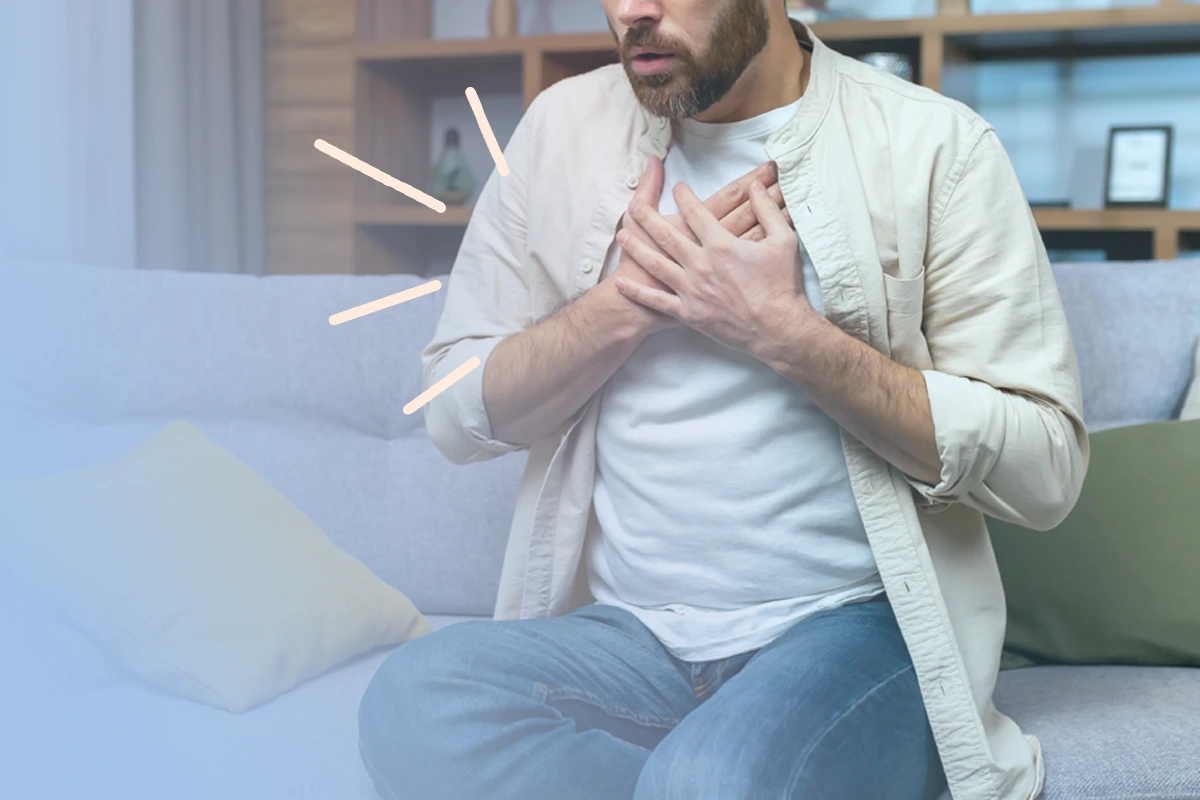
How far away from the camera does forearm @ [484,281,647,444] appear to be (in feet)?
3.52

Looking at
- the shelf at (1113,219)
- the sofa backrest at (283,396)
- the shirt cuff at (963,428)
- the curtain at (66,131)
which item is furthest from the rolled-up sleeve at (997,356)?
the curtain at (66,131)

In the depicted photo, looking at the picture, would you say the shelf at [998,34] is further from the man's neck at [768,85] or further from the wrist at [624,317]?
the wrist at [624,317]

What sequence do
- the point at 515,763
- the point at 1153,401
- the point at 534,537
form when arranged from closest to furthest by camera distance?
the point at 515,763 → the point at 534,537 → the point at 1153,401

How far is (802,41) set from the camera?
47.8 inches

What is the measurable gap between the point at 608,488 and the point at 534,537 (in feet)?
0.31

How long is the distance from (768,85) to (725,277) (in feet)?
0.77

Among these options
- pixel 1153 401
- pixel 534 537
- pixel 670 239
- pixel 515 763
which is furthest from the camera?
pixel 1153 401

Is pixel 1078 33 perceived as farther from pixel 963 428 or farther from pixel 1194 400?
pixel 963 428

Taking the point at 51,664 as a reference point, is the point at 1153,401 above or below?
above

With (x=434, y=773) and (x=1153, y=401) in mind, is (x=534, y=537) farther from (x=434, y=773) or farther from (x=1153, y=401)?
(x=1153, y=401)

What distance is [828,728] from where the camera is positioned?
0.93 meters

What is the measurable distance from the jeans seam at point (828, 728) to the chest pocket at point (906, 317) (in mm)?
272

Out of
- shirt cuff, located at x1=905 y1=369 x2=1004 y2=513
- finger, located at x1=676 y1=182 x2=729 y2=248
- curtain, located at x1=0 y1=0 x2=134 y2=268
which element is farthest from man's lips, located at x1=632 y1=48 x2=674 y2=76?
curtain, located at x1=0 y1=0 x2=134 y2=268

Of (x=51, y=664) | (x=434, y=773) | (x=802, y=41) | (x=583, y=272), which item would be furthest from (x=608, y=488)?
(x=51, y=664)
